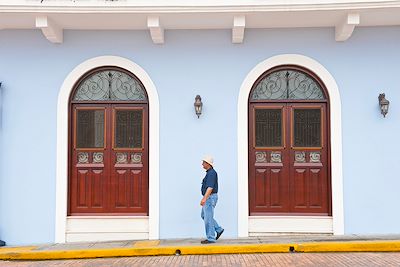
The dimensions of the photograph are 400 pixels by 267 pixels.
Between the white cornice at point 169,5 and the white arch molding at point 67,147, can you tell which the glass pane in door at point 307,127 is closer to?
the white cornice at point 169,5

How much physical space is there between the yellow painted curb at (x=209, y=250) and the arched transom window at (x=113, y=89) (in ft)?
9.32

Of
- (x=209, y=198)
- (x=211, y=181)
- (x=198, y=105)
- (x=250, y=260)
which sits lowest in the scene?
(x=250, y=260)

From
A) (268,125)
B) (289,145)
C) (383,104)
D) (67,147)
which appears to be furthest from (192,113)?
(383,104)

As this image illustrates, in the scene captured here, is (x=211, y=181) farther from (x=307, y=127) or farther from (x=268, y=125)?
(x=307, y=127)

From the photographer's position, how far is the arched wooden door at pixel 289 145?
882 cm

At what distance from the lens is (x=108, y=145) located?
8.91m

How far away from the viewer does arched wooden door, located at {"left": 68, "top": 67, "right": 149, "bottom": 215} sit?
29.2 feet

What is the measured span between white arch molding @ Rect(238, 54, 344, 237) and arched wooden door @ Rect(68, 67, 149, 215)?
1762 mm

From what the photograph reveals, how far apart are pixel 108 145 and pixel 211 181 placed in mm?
2195

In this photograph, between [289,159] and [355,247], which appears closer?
[355,247]

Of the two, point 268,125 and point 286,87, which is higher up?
point 286,87

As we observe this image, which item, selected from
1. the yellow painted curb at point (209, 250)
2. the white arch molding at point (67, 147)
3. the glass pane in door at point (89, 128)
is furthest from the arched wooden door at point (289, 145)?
the glass pane in door at point (89, 128)

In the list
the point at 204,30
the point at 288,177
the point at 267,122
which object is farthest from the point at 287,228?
the point at 204,30

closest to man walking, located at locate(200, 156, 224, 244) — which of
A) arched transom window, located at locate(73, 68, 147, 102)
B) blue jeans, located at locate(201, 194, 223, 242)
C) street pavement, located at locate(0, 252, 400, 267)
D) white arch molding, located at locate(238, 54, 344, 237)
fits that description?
blue jeans, located at locate(201, 194, 223, 242)
